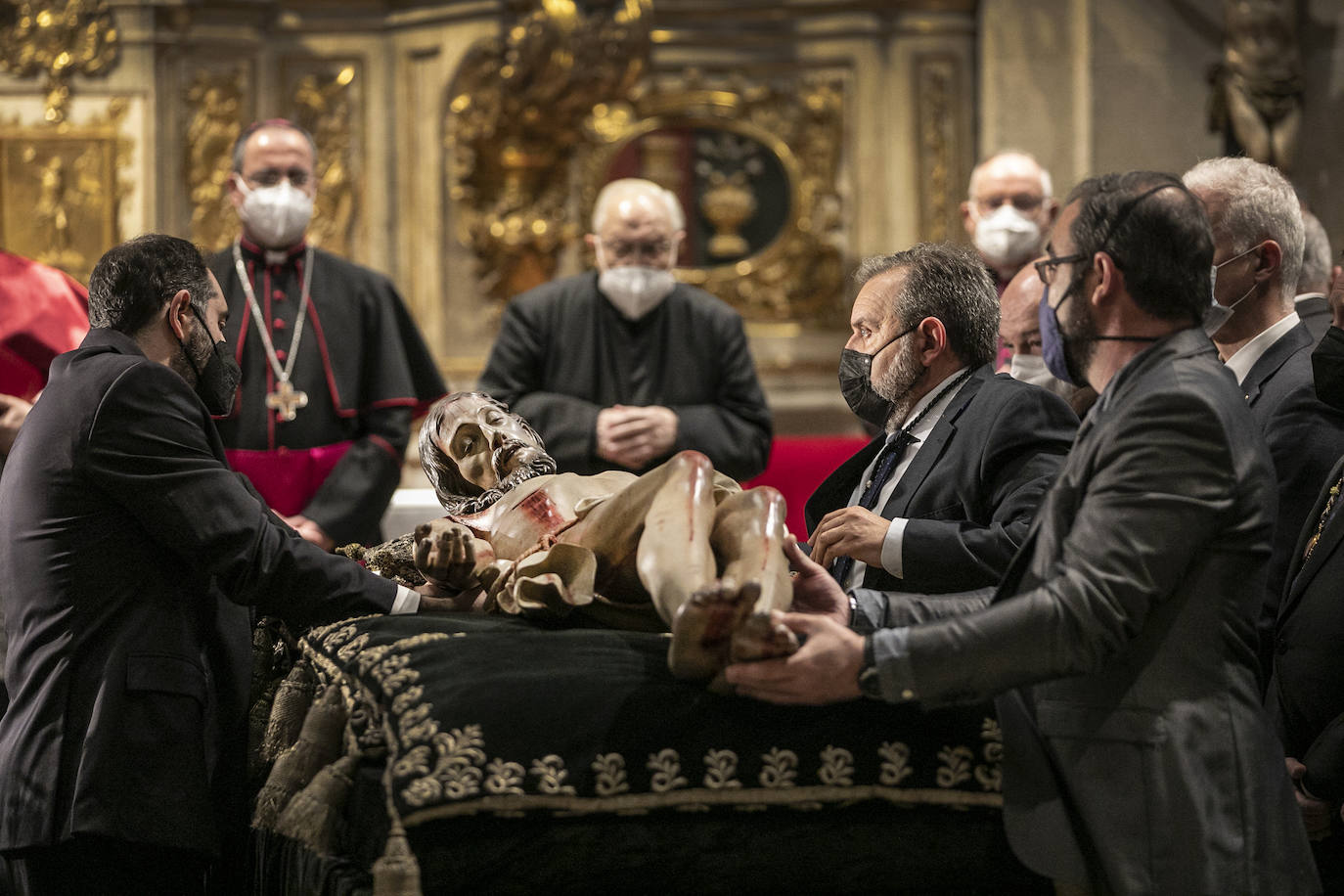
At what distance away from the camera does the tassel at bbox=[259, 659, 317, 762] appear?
10.7ft

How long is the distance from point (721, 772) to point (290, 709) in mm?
1152

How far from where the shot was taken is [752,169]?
25.3 ft

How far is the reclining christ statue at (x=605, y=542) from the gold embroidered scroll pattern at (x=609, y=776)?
7.3 inches

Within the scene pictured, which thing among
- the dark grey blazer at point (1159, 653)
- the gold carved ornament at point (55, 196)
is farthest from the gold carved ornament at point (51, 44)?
the dark grey blazer at point (1159, 653)

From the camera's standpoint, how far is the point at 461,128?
7504 millimetres

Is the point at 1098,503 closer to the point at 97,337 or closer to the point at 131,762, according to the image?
the point at 131,762

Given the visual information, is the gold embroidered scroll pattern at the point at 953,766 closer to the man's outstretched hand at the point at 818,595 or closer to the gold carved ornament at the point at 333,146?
the man's outstretched hand at the point at 818,595

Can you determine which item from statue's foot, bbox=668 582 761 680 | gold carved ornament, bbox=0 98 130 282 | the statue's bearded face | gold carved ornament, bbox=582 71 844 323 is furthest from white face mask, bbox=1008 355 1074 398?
gold carved ornament, bbox=0 98 130 282

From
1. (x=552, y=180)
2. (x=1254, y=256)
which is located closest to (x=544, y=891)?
(x=1254, y=256)

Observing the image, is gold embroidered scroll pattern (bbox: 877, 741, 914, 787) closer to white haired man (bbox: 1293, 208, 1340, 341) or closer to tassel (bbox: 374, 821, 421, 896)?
tassel (bbox: 374, 821, 421, 896)

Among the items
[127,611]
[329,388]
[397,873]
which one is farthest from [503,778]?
[329,388]

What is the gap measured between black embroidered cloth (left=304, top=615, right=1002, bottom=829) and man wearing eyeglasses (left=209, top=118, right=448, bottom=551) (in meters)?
→ 2.37

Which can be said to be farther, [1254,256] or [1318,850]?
[1254,256]

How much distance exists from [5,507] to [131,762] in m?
0.64
